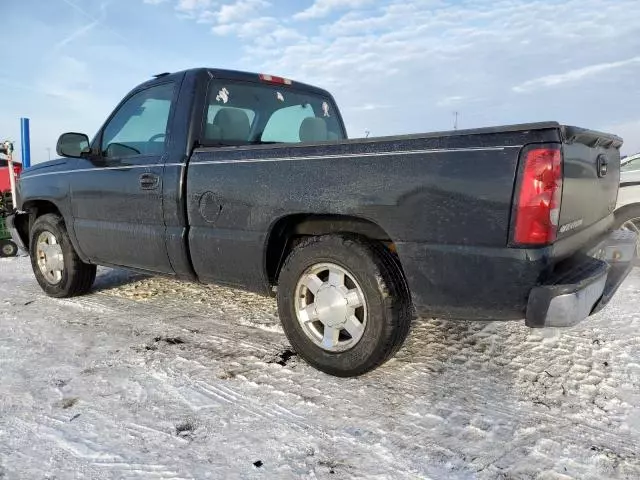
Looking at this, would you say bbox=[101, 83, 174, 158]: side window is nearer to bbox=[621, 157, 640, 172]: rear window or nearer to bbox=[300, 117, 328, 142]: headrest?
bbox=[300, 117, 328, 142]: headrest

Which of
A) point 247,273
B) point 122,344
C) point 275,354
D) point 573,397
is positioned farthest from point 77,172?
point 573,397

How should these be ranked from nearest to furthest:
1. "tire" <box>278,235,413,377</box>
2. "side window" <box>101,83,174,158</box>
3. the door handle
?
"tire" <box>278,235,413,377</box>
the door handle
"side window" <box>101,83,174,158</box>

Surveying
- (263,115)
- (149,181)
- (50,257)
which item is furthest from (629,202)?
(50,257)

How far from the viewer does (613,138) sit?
3.09m

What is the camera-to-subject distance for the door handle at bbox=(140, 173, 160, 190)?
11.8ft

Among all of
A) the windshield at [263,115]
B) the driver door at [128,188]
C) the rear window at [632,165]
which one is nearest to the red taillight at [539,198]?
the windshield at [263,115]

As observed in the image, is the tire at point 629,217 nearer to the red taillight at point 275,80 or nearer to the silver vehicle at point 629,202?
the silver vehicle at point 629,202

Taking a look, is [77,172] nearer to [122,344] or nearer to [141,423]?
[122,344]

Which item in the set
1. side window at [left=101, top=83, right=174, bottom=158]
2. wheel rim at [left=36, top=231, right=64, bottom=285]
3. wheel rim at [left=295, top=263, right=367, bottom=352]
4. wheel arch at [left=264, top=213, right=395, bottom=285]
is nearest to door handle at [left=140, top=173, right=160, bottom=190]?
side window at [left=101, top=83, right=174, bottom=158]

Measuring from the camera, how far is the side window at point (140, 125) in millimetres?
3799

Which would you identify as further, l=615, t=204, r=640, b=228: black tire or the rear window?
the rear window

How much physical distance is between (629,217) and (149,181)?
5629 millimetres

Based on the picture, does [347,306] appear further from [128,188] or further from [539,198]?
[128,188]

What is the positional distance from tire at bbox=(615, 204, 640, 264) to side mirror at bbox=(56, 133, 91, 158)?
5.98 metres
